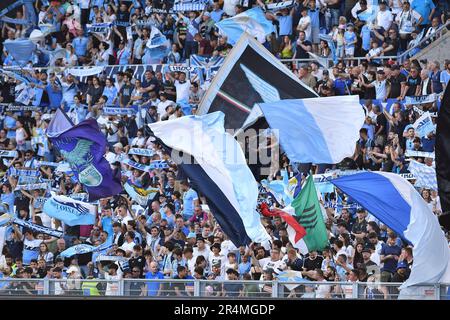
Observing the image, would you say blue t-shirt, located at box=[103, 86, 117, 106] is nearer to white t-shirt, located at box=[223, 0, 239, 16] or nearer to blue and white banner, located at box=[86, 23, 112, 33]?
blue and white banner, located at box=[86, 23, 112, 33]

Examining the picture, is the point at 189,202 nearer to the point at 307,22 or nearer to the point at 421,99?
the point at 421,99

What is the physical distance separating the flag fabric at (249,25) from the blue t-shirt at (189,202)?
12.1ft

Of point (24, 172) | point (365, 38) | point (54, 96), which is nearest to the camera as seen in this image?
point (365, 38)

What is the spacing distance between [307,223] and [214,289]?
199 cm

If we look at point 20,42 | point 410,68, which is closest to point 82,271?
point 410,68

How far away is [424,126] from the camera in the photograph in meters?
20.6

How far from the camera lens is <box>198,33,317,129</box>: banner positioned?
63.1 feet

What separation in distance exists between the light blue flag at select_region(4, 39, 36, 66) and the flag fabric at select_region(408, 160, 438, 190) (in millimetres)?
9286

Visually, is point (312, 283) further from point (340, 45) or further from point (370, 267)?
point (340, 45)

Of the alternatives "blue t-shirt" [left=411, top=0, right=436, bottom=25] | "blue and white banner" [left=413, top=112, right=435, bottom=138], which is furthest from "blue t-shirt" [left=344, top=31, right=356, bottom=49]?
"blue and white banner" [left=413, top=112, right=435, bottom=138]

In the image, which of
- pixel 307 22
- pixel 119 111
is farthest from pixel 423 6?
pixel 119 111

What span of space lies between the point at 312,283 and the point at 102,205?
5.94 m

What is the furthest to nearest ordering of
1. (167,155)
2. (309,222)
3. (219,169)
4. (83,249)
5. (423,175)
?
(167,155)
(83,249)
(423,175)
(219,169)
(309,222)

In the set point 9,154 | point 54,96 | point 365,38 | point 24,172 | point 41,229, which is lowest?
point 41,229
